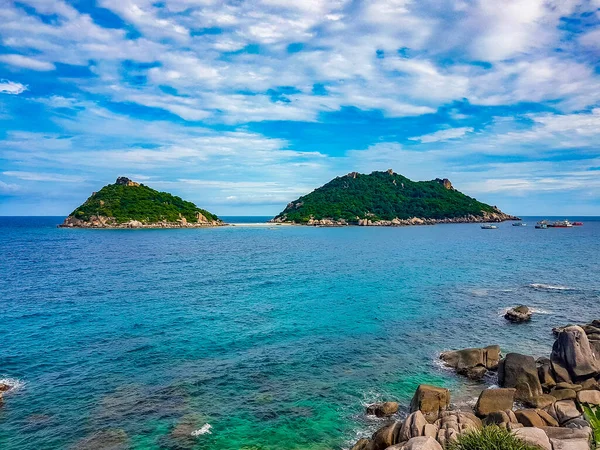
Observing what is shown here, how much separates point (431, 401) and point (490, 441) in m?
8.50

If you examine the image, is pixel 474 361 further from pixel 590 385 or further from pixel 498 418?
pixel 498 418

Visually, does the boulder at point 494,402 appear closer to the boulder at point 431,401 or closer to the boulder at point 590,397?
the boulder at point 431,401

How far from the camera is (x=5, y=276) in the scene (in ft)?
235

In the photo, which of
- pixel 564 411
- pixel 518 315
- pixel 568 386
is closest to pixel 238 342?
pixel 564 411

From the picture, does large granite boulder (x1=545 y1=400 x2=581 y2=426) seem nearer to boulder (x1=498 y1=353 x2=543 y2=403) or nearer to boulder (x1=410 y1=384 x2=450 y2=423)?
boulder (x1=498 y1=353 x2=543 y2=403)

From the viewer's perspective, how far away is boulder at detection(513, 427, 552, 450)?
1734 cm

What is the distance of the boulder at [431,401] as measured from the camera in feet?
79.6

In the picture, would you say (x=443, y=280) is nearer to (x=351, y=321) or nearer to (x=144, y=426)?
(x=351, y=321)

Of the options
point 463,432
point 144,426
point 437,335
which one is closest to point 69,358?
point 144,426

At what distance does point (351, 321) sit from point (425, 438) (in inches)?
1119

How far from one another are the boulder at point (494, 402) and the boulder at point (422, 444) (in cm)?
799

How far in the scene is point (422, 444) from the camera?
677 inches

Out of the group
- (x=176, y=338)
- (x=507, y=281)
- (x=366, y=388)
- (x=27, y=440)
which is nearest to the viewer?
(x=27, y=440)

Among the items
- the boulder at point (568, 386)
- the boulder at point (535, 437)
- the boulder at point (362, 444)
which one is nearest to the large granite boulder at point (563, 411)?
the boulder at point (568, 386)
